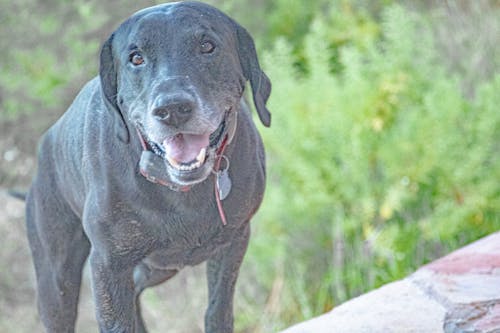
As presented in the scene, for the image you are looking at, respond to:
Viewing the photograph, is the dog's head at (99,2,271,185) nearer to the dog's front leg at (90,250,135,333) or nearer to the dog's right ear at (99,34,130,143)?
the dog's right ear at (99,34,130,143)

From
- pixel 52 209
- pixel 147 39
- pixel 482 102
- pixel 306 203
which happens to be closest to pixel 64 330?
pixel 52 209

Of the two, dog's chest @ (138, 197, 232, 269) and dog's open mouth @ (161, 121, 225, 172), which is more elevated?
dog's open mouth @ (161, 121, 225, 172)

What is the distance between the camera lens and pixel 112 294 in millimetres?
3373

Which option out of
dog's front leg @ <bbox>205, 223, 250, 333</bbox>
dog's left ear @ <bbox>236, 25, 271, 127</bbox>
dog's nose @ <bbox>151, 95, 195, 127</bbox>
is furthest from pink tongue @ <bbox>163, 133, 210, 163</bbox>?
dog's front leg @ <bbox>205, 223, 250, 333</bbox>

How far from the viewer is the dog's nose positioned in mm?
2900

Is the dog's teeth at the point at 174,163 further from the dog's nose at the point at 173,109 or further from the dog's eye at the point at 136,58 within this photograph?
the dog's eye at the point at 136,58

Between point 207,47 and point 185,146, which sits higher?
point 207,47

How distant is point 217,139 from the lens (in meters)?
3.21

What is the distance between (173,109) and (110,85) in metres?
0.45

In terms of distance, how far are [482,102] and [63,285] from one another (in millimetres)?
3365

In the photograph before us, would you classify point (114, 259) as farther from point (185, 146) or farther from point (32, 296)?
point (32, 296)

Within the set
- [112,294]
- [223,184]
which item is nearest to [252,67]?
[223,184]

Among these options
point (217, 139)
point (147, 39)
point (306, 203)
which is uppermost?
point (147, 39)

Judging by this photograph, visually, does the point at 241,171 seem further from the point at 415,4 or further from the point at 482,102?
the point at 415,4
